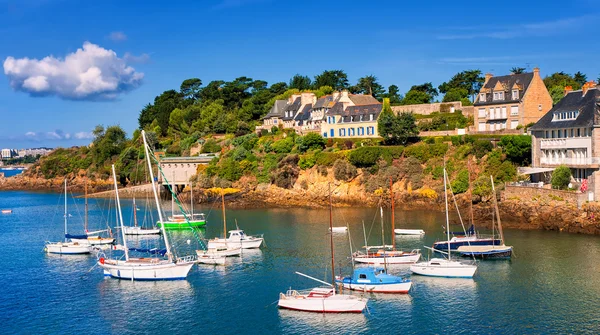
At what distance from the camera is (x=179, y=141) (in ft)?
411

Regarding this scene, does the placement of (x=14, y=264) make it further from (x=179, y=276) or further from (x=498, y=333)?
(x=498, y=333)

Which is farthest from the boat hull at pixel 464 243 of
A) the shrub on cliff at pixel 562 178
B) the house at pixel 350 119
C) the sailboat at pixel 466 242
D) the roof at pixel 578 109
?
the house at pixel 350 119

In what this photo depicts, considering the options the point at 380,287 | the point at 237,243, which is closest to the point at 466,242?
the point at 380,287

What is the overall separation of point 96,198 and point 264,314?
255ft

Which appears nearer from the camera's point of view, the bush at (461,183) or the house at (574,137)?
the house at (574,137)

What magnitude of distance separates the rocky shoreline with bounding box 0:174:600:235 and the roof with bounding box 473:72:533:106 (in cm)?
1771

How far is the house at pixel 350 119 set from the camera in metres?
92.2

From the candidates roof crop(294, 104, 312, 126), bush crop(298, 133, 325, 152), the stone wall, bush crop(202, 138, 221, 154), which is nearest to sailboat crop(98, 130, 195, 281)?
the stone wall

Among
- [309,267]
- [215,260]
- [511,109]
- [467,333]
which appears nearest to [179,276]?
[215,260]

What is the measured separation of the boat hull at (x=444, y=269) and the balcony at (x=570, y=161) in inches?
928

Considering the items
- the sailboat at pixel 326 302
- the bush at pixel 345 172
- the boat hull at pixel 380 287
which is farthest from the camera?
the bush at pixel 345 172

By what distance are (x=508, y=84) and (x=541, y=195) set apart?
81.9ft

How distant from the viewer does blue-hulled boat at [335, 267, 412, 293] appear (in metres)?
39.2

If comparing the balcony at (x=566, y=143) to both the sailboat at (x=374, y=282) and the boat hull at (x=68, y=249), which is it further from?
the boat hull at (x=68, y=249)
